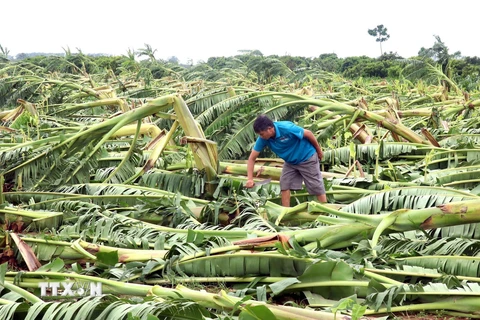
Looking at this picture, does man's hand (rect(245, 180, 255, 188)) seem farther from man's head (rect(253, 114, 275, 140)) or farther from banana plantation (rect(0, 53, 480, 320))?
man's head (rect(253, 114, 275, 140))

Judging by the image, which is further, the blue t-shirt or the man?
the blue t-shirt

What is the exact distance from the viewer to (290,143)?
5855 millimetres

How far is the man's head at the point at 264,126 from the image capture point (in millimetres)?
5574

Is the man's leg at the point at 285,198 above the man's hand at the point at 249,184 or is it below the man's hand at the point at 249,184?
below

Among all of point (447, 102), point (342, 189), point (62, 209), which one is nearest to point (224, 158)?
point (342, 189)

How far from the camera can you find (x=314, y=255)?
12.1 ft

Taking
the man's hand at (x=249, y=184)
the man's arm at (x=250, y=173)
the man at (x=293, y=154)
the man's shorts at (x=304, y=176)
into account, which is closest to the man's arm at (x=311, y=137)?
the man at (x=293, y=154)

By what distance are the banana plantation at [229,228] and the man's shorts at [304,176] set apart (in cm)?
14

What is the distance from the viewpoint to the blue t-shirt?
5758 millimetres

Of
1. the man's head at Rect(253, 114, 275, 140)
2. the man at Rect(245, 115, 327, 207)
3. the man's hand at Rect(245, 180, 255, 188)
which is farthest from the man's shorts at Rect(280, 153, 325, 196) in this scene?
the man's head at Rect(253, 114, 275, 140)

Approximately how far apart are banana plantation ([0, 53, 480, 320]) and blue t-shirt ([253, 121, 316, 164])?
346mm

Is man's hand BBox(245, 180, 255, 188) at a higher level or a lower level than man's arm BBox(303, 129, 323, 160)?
lower

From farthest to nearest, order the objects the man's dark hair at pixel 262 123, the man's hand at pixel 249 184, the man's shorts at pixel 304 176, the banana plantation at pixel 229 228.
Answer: the man's hand at pixel 249 184 < the man's shorts at pixel 304 176 < the man's dark hair at pixel 262 123 < the banana plantation at pixel 229 228

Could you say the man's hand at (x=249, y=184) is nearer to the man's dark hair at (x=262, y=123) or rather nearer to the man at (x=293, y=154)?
the man at (x=293, y=154)
